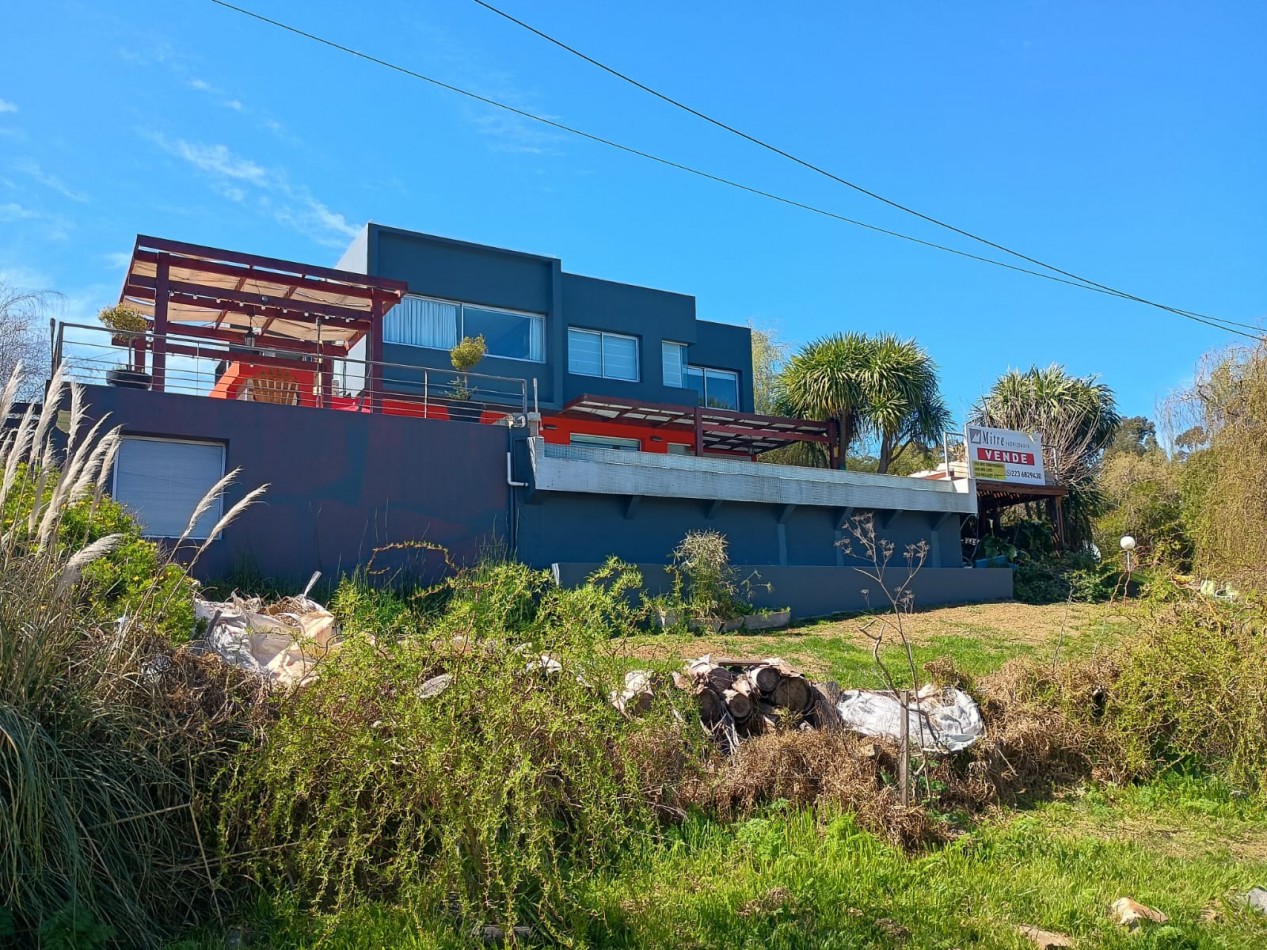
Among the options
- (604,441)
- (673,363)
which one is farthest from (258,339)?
(673,363)

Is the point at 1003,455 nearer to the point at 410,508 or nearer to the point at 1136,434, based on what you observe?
the point at 410,508

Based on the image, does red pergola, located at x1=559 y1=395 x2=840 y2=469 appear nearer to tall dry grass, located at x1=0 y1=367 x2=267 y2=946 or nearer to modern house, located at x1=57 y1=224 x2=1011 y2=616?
modern house, located at x1=57 y1=224 x2=1011 y2=616

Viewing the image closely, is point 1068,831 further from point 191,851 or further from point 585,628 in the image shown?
point 191,851

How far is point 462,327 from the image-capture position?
72.8 ft

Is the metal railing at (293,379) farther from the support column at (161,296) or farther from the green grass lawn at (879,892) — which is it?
the green grass lawn at (879,892)

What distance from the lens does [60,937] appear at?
13.2 feet

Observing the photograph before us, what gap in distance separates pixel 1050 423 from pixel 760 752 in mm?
25920

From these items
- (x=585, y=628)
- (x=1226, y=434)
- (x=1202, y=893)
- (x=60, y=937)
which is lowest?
(x=1202, y=893)

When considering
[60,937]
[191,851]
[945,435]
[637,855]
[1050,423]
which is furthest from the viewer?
[1050,423]

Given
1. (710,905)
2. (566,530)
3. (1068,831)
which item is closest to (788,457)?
(566,530)

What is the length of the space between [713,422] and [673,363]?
310 cm

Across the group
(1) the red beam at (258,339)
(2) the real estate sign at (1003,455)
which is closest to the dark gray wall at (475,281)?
(1) the red beam at (258,339)

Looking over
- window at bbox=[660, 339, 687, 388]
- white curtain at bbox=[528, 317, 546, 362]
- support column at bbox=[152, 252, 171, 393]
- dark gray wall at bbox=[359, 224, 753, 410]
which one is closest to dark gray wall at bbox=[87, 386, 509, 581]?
support column at bbox=[152, 252, 171, 393]

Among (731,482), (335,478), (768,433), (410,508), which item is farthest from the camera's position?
(768,433)
